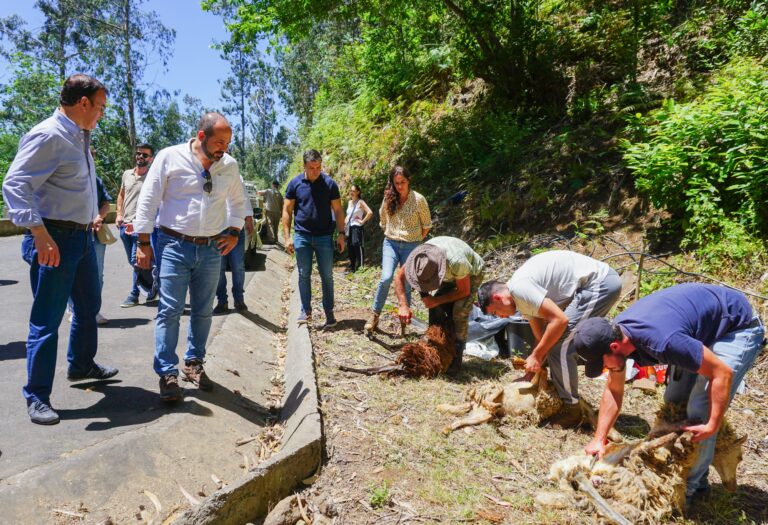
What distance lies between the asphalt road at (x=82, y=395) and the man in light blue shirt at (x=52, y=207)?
196 mm

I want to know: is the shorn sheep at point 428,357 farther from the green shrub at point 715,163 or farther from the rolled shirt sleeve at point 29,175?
the green shrub at point 715,163

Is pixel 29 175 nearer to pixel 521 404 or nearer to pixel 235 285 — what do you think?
pixel 521 404

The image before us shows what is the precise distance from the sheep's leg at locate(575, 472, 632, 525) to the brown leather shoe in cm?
299

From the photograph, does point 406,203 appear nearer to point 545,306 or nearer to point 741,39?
point 545,306

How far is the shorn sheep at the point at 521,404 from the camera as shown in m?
4.42

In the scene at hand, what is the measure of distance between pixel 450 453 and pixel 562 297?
1.60m

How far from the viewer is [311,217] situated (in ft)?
22.0

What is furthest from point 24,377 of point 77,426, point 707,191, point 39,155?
point 707,191

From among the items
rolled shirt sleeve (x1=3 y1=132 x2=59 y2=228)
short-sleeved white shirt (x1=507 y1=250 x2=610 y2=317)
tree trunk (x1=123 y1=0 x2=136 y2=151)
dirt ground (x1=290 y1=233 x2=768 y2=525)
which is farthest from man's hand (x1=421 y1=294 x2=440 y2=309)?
tree trunk (x1=123 y1=0 x2=136 y2=151)

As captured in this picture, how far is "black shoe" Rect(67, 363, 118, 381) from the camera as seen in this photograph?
4426 mm

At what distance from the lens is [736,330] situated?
3283 millimetres

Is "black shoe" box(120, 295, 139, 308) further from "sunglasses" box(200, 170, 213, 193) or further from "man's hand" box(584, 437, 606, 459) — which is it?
"man's hand" box(584, 437, 606, 459)

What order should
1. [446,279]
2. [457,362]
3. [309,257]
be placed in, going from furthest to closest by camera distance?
1. [309,257]
2. [457,362]
3. [446,279]

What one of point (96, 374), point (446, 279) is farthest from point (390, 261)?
point (96, 374)
